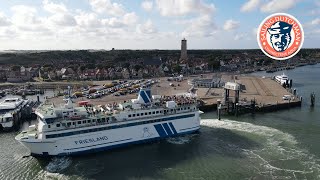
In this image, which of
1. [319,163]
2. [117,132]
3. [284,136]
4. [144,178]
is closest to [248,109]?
[284,136]

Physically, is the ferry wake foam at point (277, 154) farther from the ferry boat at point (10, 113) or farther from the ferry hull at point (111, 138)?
the ferry boat at point (10, 113)

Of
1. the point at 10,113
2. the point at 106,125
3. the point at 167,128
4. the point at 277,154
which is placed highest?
the point at 106,125

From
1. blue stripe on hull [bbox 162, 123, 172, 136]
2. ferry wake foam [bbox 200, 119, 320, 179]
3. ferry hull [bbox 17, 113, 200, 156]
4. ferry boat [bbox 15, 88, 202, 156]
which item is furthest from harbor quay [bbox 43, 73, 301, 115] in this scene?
blue stripe on hull [bbox 162, 123, 172, 136]

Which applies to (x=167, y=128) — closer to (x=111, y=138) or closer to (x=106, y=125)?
(x=111, y=138)

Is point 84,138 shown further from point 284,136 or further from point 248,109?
point 248,109

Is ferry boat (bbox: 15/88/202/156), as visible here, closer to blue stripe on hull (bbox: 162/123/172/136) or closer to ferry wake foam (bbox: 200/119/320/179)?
blue stripe on hull (bbox: 162/123/172/136)

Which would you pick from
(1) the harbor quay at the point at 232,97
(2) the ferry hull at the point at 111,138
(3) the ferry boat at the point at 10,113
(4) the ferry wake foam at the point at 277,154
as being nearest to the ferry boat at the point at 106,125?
(2) the ferry hull at the point at 111,138

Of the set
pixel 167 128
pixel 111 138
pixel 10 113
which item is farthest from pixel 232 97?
pixel 10 113
